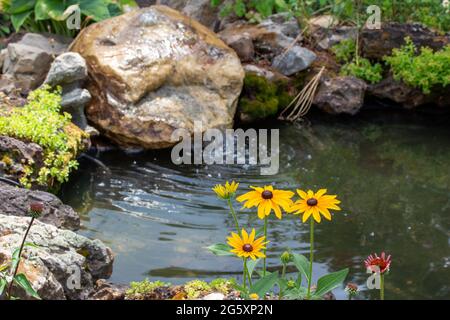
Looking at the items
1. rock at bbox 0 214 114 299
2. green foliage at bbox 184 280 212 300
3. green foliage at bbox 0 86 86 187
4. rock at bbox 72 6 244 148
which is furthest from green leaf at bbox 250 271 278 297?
rock at bbox 72 6 244 148

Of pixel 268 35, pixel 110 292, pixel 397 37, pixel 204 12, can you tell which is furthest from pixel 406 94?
pixel 110 292

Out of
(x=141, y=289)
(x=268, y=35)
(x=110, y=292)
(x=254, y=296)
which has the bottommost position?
(x=110, y=292)

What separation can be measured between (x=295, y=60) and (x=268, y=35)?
65 centimetres

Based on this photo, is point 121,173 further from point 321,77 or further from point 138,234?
point 321,77

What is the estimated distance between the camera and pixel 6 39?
33.3 feet

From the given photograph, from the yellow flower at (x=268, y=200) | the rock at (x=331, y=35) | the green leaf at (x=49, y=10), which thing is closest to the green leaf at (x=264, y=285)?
the yellow flower at (x=268, y=200)

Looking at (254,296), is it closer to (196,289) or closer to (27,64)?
(196,289)

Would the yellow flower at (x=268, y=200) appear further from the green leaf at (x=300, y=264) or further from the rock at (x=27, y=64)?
the rock at (x=27, y=64)

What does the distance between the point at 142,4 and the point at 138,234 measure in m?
6.29

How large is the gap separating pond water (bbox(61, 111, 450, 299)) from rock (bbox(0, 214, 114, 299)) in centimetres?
57

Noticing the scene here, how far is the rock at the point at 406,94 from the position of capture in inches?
387

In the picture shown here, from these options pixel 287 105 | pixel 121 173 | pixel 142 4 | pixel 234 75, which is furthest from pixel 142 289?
pixel 142 4

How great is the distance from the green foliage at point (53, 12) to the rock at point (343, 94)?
298cm

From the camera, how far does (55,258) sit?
433cm
